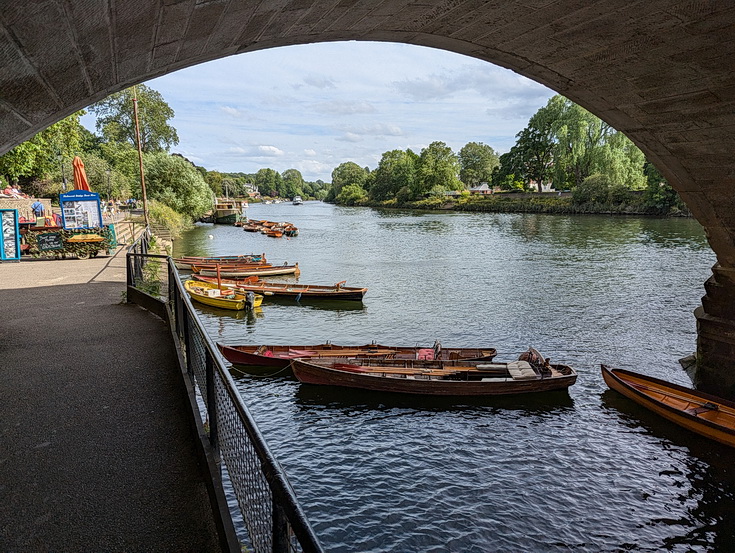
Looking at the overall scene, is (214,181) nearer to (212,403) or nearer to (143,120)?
(143,120)

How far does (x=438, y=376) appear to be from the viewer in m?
11.4

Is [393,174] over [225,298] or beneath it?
over

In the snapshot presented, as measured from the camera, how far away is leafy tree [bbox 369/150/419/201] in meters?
108

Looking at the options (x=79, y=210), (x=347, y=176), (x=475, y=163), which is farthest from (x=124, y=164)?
(x=347, y=176)

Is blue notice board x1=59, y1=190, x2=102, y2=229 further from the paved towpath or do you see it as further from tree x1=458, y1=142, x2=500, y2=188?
tree x1=458, y1=142, x2=500, y2=188

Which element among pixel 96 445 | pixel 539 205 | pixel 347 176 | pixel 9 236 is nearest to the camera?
pixel 96 445

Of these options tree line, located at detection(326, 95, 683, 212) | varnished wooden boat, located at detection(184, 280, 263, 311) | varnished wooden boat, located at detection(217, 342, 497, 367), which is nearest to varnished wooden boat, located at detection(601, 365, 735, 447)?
varnished wooden boat, located at detection(217, 342, 497, 367)

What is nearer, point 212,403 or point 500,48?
point 212,403

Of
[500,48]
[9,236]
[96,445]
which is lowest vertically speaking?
[96,445]

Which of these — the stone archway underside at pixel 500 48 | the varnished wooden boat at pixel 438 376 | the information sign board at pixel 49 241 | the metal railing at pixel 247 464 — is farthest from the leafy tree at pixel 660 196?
the metal railing at pixel 247 464

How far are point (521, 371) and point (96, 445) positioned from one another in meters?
9.24

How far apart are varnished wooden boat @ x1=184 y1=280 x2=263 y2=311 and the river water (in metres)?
0.41

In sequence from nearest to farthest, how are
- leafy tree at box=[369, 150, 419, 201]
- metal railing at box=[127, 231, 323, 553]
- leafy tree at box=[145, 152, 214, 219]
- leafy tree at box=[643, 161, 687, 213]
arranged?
metal railing at box=[127, 231, 323, 553] → leafy tree at box=[145, 152, 214, 219] → leafy tree at box=[643, 161, 687, 213] → leafy tree at box=[369, 150, 419, 201]

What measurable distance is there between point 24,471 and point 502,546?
18.5 feet
